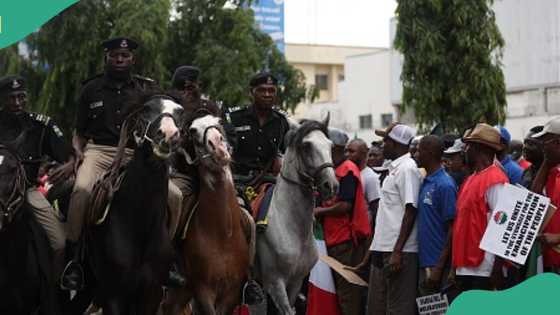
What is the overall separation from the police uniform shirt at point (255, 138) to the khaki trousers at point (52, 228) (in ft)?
8.77

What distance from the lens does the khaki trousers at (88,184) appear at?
10.1 meters

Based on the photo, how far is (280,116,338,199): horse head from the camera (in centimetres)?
1127

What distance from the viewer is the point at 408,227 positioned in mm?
11602

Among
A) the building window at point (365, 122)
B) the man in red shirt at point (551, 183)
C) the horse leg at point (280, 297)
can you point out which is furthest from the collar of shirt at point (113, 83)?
the building window at point (365, 122)

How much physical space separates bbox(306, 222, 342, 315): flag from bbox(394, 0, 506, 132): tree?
36.3 ft

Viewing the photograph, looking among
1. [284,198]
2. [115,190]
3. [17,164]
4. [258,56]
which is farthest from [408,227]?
[258,56]

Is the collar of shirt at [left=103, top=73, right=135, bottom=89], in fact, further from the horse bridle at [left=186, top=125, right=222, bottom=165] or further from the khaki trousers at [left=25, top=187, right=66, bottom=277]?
the khaki trousers at [left=25, top=187, right=66, bottom=277]

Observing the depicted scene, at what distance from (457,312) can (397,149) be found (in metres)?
3.46

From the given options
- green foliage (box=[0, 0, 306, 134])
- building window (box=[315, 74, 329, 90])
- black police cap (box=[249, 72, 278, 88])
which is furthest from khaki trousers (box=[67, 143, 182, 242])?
building window (box=[315, 74, 329, 90])

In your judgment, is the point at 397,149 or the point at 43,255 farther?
the point at 397,149

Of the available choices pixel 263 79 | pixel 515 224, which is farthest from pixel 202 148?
pixel 515 224

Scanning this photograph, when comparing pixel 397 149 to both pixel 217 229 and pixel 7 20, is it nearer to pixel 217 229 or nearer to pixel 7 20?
pixel 217 229

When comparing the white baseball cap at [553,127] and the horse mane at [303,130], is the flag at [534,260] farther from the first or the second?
the horse mane at [303,130]

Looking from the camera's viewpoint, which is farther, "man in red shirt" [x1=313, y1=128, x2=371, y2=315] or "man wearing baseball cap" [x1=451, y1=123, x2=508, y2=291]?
"man in red shirt" [x1=313, y1=128, x2=371, y2=315]
